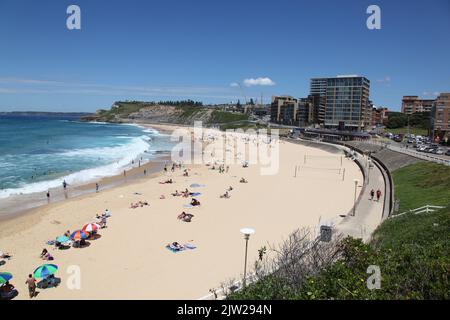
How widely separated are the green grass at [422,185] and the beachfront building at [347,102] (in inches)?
2656

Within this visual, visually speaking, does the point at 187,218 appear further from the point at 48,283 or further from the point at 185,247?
the point at 48,283

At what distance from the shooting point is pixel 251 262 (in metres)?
14.1

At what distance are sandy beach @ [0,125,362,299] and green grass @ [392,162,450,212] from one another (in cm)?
365

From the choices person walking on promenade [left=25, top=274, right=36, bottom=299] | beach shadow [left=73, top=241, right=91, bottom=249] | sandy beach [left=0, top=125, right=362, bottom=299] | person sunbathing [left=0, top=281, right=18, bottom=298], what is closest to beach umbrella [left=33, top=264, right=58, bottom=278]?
person walking on promenade [left=25, top=274, right=36, bottom=299]

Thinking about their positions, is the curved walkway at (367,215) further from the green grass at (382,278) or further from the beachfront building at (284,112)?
the beachfront building at (284,112)

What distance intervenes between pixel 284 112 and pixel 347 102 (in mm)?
39606

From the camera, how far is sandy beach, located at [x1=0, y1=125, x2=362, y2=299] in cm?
1252

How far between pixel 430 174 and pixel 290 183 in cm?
1134

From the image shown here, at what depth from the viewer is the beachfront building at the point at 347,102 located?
93.8 meters

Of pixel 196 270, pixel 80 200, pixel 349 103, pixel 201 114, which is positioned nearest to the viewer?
pixel 196 270

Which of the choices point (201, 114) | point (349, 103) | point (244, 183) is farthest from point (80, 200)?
point (201, 114)

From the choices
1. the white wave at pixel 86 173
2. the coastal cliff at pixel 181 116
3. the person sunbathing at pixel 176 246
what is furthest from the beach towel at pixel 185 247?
the coastal cliff at pixel 181 116

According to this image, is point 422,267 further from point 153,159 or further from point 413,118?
point 413,118

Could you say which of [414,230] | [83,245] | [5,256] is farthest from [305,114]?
[5,256]
